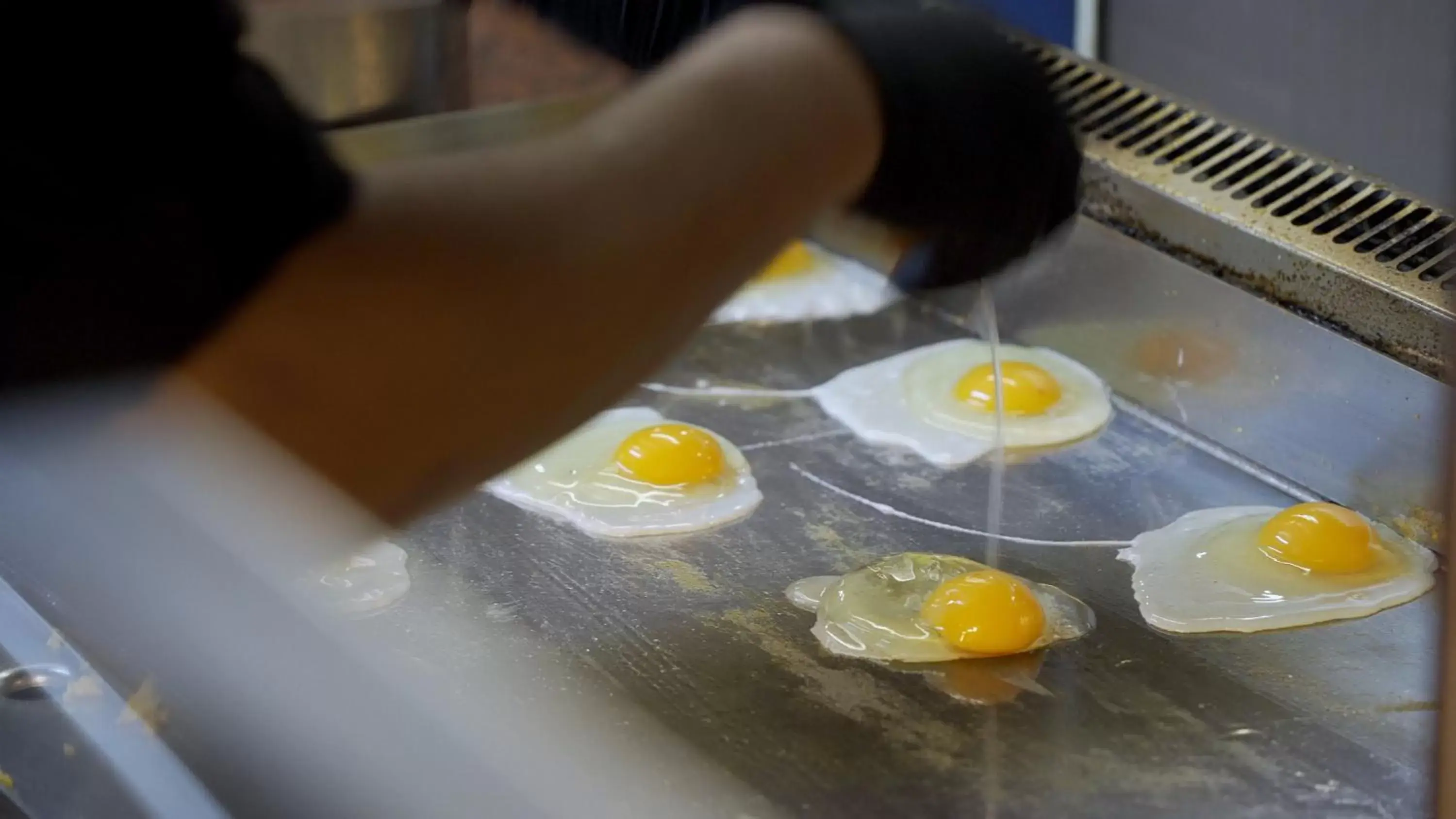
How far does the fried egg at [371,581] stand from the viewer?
1759 millimetres

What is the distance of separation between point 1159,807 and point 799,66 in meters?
0.82

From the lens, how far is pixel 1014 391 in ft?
7.23

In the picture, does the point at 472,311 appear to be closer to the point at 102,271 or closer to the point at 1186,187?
the point at 102,271

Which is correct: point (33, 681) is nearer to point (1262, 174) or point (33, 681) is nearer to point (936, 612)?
point (936, 612)

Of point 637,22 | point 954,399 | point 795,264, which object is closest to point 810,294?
point 795,264

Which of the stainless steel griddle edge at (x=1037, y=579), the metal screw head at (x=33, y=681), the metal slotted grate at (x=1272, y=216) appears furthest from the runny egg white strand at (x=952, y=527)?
the metal screw head at (x=33, y=681)

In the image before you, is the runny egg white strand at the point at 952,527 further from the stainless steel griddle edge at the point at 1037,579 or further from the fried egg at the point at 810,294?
the fried egg at the point at 810,294

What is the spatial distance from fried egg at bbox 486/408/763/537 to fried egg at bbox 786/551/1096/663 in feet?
Answer: 0.69

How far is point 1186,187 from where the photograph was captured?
2.20m

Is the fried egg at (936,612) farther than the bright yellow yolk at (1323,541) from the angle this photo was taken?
No

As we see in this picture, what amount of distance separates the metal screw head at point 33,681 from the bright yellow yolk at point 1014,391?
1.24 metres

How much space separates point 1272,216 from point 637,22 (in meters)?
1.01

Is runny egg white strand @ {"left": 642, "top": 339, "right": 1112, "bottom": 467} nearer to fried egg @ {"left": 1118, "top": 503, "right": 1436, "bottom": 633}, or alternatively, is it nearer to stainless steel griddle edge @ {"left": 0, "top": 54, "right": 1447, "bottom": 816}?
stainless steel griddle edge @ {"left": 0, "top": 54, "right": 1447, "bottom": 816}

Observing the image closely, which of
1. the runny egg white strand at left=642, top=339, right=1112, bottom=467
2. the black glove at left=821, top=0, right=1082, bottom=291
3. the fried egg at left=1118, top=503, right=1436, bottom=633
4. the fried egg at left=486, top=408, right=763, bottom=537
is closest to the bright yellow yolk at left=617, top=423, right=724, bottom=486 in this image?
the fried egg at left=486, top=408, right=763, bottom=537
